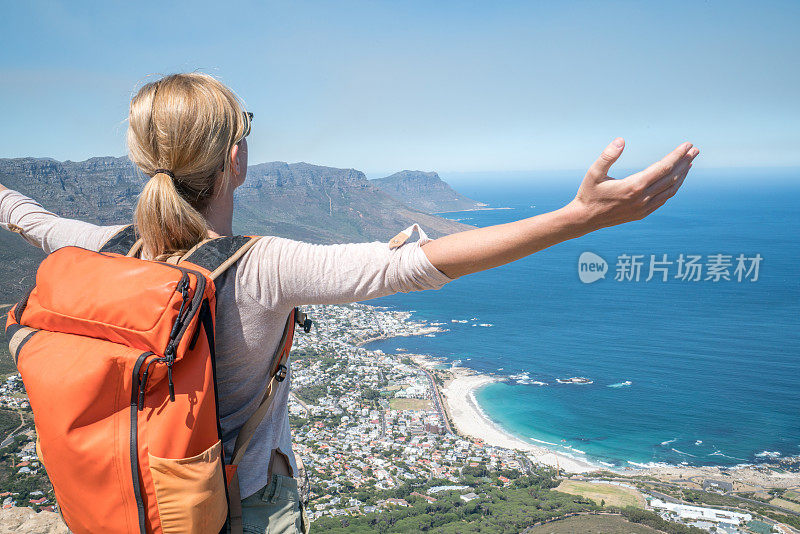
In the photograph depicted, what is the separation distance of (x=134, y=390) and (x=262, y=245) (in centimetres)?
26

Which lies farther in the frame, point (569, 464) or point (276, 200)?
point (276, 200)

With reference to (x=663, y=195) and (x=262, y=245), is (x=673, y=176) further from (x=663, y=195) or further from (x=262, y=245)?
(x=262, y=245)

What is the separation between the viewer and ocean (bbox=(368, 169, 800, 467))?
65.6ft

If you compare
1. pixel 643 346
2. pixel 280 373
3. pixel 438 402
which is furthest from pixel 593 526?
pixel 643 346

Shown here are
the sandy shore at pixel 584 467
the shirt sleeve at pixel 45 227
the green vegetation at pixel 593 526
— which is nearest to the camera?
the shirt sleeve at pixel 45 227

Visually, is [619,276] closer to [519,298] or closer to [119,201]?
[519,298]

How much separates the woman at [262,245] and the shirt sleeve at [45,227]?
31cm

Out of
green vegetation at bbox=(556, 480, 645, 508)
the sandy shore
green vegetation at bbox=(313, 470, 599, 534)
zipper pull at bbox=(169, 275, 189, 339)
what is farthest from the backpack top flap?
the sandy shore

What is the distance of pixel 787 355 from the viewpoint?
2783 cm

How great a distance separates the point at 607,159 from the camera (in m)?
0.67

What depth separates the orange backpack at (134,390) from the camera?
0.70m

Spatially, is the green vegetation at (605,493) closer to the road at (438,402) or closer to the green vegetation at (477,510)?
the green vegetation at (477,510)

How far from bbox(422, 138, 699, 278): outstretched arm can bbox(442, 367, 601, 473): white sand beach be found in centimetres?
1792

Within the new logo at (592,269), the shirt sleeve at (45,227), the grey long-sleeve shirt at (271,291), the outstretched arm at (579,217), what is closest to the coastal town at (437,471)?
the shirt sleeve at (45,227)
